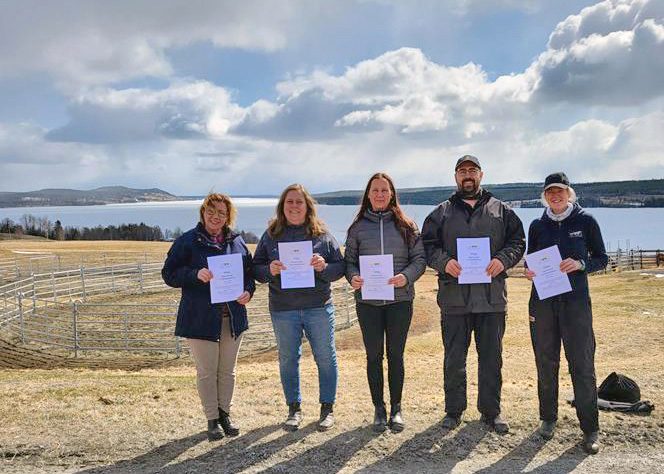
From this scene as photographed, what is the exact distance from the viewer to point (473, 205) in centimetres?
472

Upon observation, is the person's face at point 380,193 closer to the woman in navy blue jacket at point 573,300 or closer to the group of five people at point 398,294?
the group of five people at point 398,294

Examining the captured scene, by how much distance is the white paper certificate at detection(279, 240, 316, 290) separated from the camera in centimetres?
472

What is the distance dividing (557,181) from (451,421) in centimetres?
214

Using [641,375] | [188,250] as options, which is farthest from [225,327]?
[641,375]

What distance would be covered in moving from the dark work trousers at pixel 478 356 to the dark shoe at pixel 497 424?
0.12 ft

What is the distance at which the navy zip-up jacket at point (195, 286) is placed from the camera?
15.1 ft

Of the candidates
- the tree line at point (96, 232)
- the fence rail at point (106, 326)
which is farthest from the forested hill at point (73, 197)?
the fence rail at point (106, 326)

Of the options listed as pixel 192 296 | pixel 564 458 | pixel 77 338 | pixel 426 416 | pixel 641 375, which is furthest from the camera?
pixel 77 338

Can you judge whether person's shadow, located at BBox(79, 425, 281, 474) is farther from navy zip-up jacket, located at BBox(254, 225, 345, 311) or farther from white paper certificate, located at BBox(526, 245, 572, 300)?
white paper certificate, located at BBox(526, 245, 572, 300)

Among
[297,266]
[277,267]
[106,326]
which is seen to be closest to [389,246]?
[297,266]

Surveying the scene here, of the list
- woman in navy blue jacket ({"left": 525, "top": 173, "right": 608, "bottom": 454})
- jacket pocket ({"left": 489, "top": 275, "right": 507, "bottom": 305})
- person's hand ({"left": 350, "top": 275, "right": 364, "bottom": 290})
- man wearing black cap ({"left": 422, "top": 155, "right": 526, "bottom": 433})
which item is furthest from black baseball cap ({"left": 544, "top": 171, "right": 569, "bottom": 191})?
person's hand ({"left": 350, "top": 275, "right": 364, "bottom": 290})

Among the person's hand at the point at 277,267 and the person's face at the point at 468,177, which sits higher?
the person's face at the point at 468,177

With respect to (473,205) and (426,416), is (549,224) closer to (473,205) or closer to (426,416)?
(473,205)

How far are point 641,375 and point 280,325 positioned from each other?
4485mm
